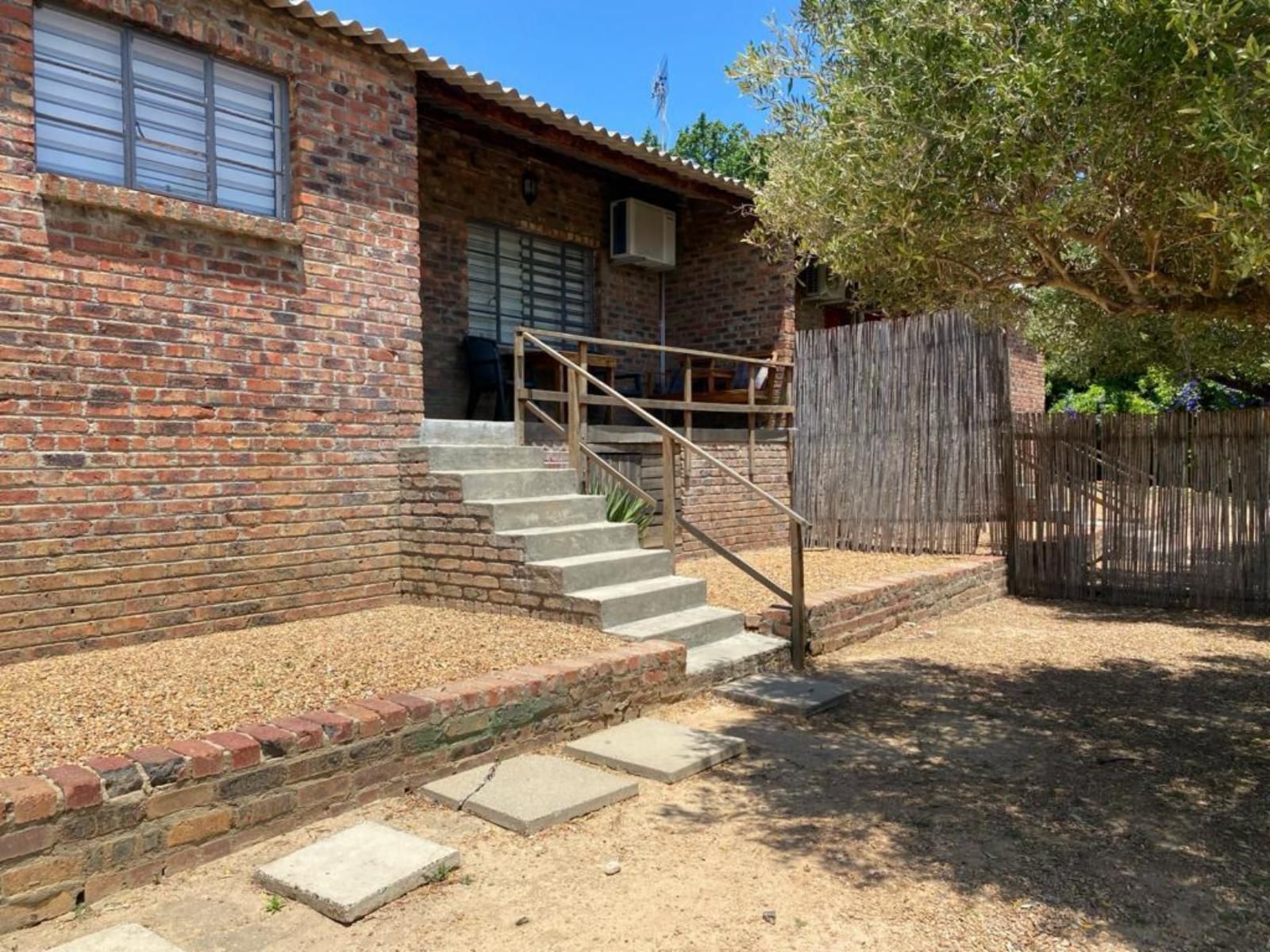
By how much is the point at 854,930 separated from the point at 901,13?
134 inches

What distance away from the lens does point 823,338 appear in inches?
388

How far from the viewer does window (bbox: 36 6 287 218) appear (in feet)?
15.6

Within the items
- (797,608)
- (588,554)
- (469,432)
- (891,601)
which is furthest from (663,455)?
(891,601)

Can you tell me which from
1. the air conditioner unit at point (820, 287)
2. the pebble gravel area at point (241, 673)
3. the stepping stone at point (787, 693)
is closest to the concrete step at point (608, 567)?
the pebble gravel area at point (241, 673)

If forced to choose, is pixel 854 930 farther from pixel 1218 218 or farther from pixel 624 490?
pixel 624 490

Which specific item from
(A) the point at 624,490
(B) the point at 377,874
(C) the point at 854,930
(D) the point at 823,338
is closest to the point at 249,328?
(A) the point at 624,490

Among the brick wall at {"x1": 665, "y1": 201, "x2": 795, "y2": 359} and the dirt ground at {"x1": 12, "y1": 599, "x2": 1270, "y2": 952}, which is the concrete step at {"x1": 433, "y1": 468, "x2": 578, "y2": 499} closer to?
the dirt ground at {"x1": 12, "y1": 599, "x2": 1270, "y2": 952}

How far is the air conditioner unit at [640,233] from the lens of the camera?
32.7ft

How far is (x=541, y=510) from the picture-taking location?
5930 millimetres

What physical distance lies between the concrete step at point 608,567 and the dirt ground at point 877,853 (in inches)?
39.7

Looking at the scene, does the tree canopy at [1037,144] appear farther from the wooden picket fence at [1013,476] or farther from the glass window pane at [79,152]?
the wooden picket fence at [1013,476]

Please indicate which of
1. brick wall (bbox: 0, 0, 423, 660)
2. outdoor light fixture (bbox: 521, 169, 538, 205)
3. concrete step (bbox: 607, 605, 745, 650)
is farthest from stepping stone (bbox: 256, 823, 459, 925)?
outdoor light fixture (bbox: 521, 169, 538, 205)

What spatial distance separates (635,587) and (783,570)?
9.42 ft

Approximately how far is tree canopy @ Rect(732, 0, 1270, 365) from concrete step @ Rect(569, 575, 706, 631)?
2.24 meters
